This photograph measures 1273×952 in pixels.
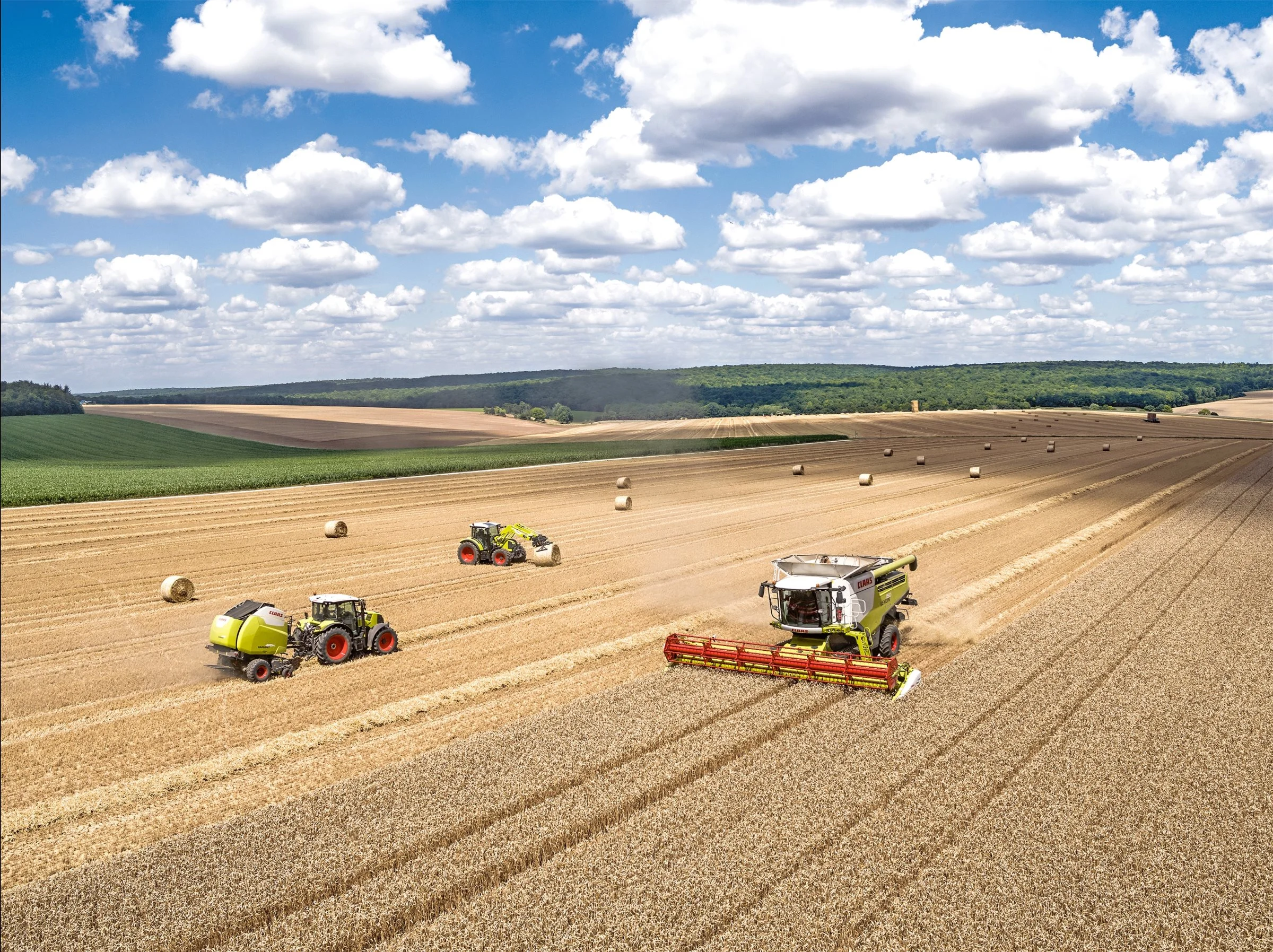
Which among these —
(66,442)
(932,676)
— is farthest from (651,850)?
(66,442)

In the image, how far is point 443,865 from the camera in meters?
12.2

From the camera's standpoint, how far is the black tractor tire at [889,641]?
21188 millimetres

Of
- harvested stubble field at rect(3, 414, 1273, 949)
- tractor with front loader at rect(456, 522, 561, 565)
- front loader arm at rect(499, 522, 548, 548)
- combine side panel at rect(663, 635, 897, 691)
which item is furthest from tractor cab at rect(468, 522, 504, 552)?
combine side panel at rect(663, 635, 897, 691)

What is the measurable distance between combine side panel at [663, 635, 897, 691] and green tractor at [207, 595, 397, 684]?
710cm

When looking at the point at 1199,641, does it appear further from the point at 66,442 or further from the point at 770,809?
the point at 66,442

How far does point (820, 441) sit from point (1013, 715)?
82.2m

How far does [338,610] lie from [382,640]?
4.05 feet

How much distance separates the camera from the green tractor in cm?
1981

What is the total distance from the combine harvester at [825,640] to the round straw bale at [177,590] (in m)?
15.2

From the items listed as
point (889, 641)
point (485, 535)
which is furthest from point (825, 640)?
point (485, 535)

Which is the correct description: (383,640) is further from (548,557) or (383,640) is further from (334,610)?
(548,557)

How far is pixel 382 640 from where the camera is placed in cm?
2200

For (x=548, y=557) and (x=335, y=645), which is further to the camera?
(x=548, y=557)

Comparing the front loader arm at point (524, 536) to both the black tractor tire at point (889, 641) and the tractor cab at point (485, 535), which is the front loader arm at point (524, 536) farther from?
the black tractor tire at point (889, 641)
